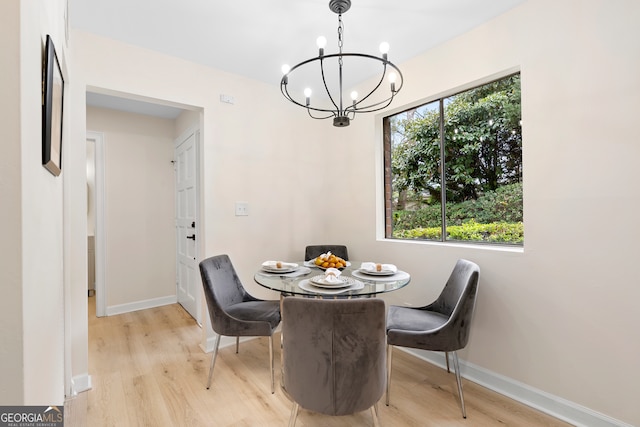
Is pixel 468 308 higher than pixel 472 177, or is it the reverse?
pixel 472 177

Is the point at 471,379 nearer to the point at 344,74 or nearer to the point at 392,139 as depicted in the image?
the point at 392,139

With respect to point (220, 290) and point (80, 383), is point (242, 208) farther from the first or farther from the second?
point (80, 383)

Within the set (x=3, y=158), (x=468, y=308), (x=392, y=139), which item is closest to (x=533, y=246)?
(x=468, y=308)

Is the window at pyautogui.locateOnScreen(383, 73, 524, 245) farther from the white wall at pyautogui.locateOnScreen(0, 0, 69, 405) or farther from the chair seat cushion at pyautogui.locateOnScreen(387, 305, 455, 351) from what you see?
the white wall at pyautogui.locateOnScreen(0, 0, 69, 405)

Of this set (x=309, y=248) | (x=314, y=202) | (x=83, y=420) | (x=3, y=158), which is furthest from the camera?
(x=314, y=202)

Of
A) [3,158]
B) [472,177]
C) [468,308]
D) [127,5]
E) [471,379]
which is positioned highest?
[127,5]

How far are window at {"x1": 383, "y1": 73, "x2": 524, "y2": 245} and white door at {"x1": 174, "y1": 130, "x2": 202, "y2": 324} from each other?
6.81 feet

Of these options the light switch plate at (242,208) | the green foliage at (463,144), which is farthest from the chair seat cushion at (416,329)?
the light switch plate at (242,208)

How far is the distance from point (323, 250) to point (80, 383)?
7.03ft

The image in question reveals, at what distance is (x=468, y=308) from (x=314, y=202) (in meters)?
2.00

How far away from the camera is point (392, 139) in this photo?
9.82ft

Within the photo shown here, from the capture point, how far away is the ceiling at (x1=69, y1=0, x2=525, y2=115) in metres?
1.93

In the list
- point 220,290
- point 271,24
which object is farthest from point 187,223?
point 271,24

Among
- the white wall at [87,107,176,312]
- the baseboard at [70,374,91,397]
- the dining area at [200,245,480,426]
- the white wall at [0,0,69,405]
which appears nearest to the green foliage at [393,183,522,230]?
the dining area at [200,245,480,426]
